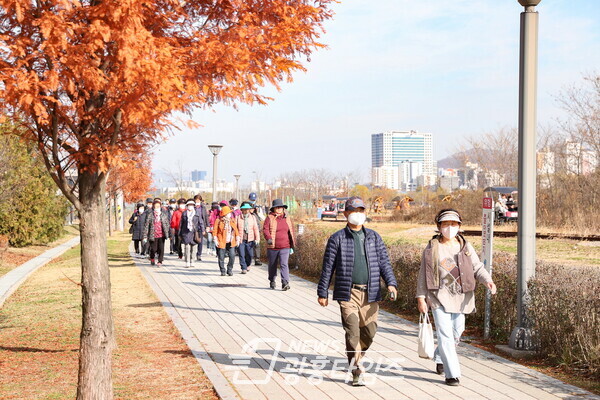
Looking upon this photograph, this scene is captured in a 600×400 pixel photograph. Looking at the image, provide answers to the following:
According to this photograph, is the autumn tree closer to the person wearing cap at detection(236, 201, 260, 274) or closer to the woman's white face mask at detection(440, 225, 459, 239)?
the woman's white face mask at detection(440, 225, 459, 239)

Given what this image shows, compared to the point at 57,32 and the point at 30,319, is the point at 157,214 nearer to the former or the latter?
the point at 30,319

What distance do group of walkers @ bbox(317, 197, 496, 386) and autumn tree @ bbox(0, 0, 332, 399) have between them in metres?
1.73

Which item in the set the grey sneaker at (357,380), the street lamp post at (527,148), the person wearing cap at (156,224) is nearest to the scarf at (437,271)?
the grey sneaker at (357,380)

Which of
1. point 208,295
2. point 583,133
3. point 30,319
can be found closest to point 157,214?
point 208,295

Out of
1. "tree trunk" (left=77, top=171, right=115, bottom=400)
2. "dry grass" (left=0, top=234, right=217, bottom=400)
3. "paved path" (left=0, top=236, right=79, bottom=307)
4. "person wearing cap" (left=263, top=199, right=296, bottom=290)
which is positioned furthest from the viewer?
"paved path" (left=0, top=236, right=79, bottom=307)

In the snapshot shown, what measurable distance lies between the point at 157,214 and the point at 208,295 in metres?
6.80

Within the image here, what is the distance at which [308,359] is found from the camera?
7539mm

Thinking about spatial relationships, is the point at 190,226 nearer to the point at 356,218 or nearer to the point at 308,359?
the point at 308,359

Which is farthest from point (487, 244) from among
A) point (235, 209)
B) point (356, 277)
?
point (235, 209)

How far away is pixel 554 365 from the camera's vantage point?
7168mm

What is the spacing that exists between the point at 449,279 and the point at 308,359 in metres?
1.92

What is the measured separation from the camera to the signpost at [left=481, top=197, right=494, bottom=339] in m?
8.46

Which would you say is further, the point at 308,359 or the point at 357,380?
the point at 308,359

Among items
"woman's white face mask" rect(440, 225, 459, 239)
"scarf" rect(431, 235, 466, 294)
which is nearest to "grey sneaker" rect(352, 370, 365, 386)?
"scarf" rect(431, 235, 466, 294)
